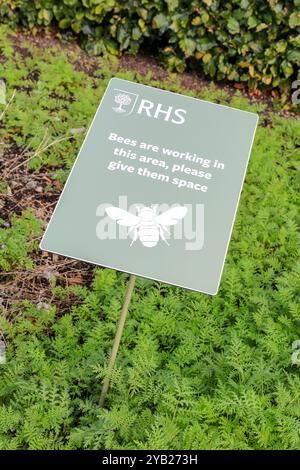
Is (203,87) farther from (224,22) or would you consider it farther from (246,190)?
(246,190)

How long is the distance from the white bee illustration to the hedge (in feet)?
11.0

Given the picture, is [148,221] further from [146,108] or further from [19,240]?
[19,240]

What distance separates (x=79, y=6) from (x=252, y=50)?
1.81 meters

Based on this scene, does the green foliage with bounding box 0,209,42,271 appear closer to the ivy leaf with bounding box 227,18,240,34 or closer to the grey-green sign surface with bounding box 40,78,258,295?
the grey-green sign surface with bounding box 40,78,258,295

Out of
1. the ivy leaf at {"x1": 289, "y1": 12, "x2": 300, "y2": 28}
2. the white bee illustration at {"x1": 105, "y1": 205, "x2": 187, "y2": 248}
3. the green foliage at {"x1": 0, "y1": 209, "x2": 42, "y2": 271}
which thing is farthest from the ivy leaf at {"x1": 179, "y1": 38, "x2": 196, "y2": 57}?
the white bee illustration at {"x1": 105, "y1": 205, "x2": 187, "y2": 248}

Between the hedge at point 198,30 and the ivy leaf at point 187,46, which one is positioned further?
the ivy leaf at point 187,46

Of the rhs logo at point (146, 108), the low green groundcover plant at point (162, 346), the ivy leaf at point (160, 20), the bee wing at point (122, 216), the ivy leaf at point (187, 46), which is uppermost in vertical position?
the rhs logo at point (146, 108)

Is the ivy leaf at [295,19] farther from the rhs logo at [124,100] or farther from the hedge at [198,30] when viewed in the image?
the rhs logo at [124,100]

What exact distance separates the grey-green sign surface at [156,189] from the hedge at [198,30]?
112 inches

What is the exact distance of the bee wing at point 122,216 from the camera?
2.55 meters

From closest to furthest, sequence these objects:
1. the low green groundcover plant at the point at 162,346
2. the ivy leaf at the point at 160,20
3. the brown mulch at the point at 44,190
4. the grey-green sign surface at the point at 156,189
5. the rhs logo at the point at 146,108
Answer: the grey-green sign surface at the point at 156,189 → the low green groundcover plant at the point at 162,346 → the rhs logo at the point at 146,108 → the brown mulch at the point at 44,190 → the ivy leaf at the point at 160,20

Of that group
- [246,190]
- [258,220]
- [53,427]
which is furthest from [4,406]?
→ [246,190]

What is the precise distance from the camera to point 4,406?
2803 millimetres

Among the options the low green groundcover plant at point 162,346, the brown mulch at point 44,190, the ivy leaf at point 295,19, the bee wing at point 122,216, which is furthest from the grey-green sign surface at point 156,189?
the ivy leaf at point 295,19
